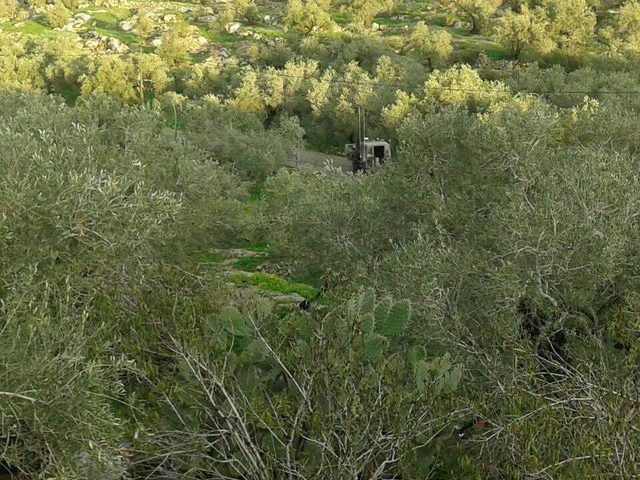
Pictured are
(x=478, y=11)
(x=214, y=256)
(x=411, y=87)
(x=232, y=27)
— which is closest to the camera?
(x=214, y=256)

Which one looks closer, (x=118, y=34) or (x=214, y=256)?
(x=214, y=256)

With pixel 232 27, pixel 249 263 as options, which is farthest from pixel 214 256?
pixel 232 27

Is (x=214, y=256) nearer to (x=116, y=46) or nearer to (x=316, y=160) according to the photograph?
(x=316, y=160)

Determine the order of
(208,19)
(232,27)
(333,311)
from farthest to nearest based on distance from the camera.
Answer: (208,19) → (232,27) → (333,311)

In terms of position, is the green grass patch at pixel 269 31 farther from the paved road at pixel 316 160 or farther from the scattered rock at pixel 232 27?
the paved road at pixel 316 160

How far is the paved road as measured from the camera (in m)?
42.4

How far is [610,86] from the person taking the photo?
130 ft

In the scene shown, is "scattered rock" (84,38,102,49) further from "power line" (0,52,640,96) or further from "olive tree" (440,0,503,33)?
"olive tree" (440,0,503,33)

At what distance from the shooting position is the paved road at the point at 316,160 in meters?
42.4

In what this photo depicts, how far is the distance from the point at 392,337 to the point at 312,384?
289cm

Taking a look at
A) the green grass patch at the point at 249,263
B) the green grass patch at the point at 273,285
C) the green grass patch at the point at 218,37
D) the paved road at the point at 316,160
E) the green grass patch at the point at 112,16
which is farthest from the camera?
the green grass patch at the point at 112,16

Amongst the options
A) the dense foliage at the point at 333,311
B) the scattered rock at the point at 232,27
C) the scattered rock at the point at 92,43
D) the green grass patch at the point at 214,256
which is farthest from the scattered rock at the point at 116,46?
the green grass patch at the point at 214,256

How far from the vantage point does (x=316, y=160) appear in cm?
4544

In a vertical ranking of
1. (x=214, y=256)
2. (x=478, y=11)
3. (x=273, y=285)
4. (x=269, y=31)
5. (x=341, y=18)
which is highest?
(x=273, y=285)
